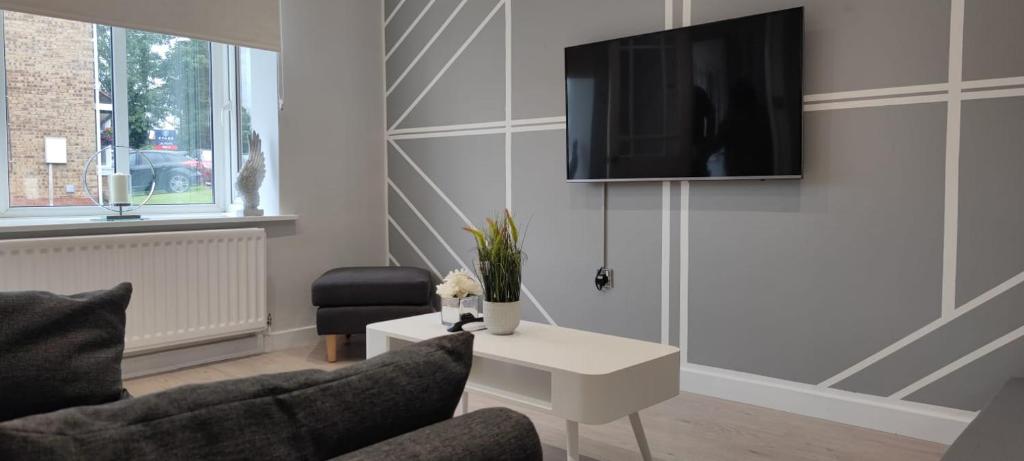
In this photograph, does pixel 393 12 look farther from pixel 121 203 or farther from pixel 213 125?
pixel 121 203

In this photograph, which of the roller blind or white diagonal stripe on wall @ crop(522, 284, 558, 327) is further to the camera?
white diagonal stripe on wall @ crop(522, 284, 558, 327)

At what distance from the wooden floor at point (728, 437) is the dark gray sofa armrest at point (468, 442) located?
176cm

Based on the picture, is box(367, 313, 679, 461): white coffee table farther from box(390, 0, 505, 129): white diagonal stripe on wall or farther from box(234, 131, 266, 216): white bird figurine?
box(390, 0, 505, 129): white diagonal stripe on wall

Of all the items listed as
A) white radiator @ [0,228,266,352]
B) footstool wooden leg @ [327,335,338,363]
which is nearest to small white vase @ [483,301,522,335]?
footstool wooden leg @ [327,335,338,363]

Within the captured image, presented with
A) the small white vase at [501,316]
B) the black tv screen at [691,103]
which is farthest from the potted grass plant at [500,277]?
the black tv screen at [691,103]

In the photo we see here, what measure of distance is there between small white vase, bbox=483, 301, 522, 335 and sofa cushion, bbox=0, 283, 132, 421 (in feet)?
4.64

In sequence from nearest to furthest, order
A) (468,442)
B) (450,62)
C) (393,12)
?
(468,442) → (450,62) → (393,12)

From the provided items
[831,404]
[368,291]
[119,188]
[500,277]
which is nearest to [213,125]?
[119,188]

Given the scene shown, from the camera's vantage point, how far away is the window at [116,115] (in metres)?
3.94

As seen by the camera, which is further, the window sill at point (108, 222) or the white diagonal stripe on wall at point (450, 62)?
the white diagonal stripe on wall at point (450, 62)

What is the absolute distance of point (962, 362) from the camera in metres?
2.94

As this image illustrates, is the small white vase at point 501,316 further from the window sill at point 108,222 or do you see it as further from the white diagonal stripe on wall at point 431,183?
the window sill at point 108,222

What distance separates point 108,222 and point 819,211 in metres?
3.46

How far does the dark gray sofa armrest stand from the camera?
3.25 ft
